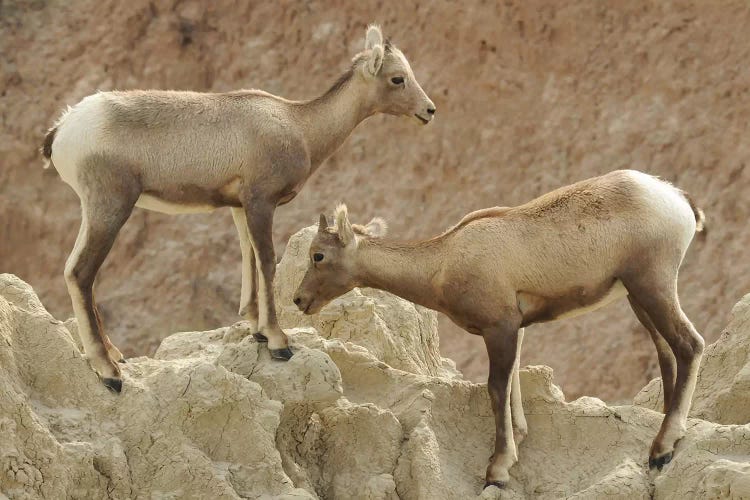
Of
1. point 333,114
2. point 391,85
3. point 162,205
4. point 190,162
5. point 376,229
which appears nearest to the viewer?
point 190,162

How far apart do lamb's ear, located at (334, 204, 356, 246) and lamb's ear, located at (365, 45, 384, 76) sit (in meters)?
1.22

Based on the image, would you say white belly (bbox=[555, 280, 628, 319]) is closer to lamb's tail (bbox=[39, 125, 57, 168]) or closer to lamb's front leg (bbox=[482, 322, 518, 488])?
lamb's front leg (bbox=[482, 322, 518, 488])

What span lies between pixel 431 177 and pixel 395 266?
12668 mm

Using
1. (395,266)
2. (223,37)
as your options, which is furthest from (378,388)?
(223,37)

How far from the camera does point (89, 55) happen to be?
26.0 metres

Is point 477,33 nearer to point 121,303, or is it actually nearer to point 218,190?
point 121,303

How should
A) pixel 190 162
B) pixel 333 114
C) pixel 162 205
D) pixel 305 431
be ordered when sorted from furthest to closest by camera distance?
pixel 333 114 < pixel 305 431 < pixel 162 205 < pixel 190 162

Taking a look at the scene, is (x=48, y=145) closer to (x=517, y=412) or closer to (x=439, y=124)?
(x=517, y=412)

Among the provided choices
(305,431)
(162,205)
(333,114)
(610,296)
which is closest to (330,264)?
(333,114)

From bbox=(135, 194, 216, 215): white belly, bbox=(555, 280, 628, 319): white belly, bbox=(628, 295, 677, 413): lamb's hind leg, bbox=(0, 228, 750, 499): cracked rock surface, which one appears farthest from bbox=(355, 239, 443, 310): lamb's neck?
bbox=(628, 295, 677, 413): lamb's hind leg

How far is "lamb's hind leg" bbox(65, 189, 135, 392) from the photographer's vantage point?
36.8 feet

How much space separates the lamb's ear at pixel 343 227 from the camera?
1222cm

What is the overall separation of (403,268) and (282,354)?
1203mm

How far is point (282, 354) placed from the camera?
38.7 feet
